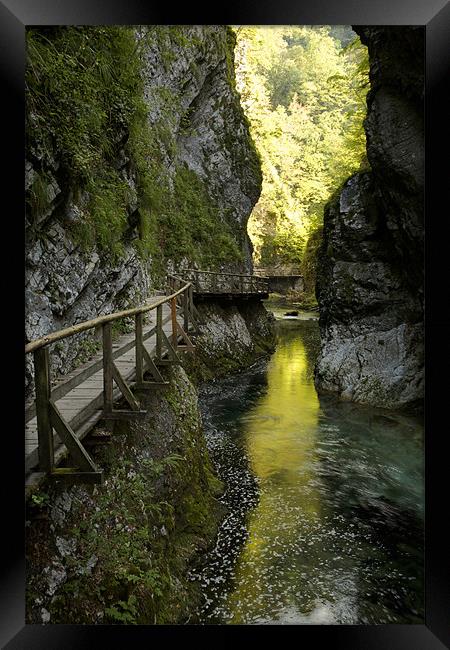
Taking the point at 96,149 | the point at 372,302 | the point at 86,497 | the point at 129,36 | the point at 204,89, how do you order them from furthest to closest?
the point at 204,89 < the point at 372,302 < the point at 129,36 < the point at 96,149 < the point at 86,497

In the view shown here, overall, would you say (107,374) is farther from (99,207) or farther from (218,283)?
(218,283)

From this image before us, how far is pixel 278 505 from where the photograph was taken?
8477mm

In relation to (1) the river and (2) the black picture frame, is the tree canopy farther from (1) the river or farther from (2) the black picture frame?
(2) the black picture frame

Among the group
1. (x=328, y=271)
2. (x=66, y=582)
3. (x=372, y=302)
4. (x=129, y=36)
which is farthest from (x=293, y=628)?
(x=328, y=271)

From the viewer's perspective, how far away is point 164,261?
17.4 m

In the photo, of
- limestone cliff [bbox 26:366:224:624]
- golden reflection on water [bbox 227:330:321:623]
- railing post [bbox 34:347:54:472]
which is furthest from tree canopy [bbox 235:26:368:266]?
railing post [bbox 34:347:54:472]

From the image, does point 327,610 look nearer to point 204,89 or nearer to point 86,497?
point 86,497

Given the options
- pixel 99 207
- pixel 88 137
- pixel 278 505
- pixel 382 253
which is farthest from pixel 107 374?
pixel 382 253

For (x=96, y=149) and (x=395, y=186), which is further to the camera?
(x=395, y=186)

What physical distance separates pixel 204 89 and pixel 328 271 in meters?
10.5

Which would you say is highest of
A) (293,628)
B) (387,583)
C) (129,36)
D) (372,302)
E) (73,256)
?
(129,36)
